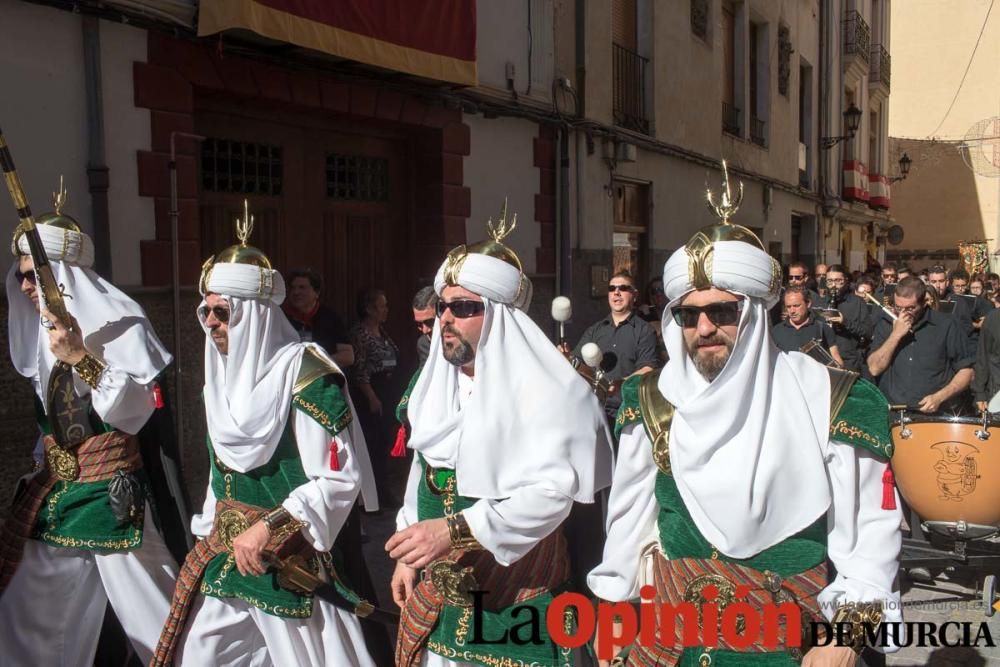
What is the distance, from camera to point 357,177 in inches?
362

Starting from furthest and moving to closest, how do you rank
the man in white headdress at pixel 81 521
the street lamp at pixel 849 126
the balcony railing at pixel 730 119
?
the street lamp at pixel 849 126 < the balcony railing at pixel 730 119 < the man in white headdress at pixel 81 521

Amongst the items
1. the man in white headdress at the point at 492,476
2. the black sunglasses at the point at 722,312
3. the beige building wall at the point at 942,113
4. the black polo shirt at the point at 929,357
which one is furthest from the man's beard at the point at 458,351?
the beige building wall at the point at 942,113

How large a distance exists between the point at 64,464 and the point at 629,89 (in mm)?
10997

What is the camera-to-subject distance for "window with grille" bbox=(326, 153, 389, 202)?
8922 mm

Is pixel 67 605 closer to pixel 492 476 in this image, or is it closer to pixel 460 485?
pixel 460 485

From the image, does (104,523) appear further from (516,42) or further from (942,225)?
(942,225)

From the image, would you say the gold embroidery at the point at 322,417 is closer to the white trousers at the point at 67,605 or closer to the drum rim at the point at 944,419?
the white trousers at the point at 67,605

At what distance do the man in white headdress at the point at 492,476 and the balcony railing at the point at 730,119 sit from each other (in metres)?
15.1

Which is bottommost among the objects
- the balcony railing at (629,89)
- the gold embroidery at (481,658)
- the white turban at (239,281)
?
the gold embroidery at (481,658)

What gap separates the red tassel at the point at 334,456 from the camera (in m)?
3.58

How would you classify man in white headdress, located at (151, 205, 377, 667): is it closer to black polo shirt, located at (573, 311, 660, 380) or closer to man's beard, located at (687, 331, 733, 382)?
man's beard, located at (687, 331, 733, 382)

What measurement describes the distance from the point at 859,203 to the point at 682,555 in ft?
85.4

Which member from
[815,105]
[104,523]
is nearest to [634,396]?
[104,523]

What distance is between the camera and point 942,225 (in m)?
31.8
